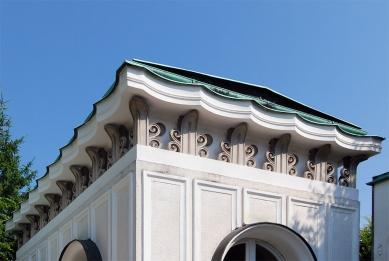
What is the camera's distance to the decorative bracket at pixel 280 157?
995 cm

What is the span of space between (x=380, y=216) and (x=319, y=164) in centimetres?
132

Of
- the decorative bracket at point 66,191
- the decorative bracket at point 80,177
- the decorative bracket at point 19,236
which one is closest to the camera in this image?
the decorative bracket at point 80,177

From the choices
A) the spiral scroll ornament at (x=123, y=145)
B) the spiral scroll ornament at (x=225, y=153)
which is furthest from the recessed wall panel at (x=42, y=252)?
the spiral scroll ornament at (x=225, y=153)

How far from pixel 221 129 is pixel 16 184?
46.0 feet

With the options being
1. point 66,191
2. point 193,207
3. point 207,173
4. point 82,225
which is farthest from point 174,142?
point 66,191

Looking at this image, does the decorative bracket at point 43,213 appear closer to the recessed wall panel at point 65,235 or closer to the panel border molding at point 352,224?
the recessed wall panel at point 65,235

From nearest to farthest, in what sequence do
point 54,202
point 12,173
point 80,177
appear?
1. point 80,177
2. point 54,202
3. point 12,173

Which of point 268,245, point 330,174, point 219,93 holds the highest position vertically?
point 219,93

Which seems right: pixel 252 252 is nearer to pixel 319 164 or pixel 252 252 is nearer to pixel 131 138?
pixel 319 164

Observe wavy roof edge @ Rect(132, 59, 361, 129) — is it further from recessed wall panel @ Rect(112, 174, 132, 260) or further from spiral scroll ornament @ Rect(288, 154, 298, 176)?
recessed wall panel @ Rect(112, 174, 132, 260)

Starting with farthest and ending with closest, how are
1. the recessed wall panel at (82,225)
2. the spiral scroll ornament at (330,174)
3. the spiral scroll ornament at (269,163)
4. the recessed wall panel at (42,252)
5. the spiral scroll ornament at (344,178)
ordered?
1. the recessed wall panel at (42,252)
2. the spiral scroll ornament at (344,178)
3. the spiral scroll ornament at (330,174)
4. the recessed wall panel at (82,225)
5. the spiral scroll ornament at (269,163)

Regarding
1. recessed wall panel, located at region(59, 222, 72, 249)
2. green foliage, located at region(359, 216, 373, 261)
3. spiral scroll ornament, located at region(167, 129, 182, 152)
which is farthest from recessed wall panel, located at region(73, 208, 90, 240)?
green foliage, located at region(359, 216, 373, 261)

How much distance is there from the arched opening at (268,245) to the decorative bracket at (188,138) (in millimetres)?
1352

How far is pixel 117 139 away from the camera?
9.69 meters
